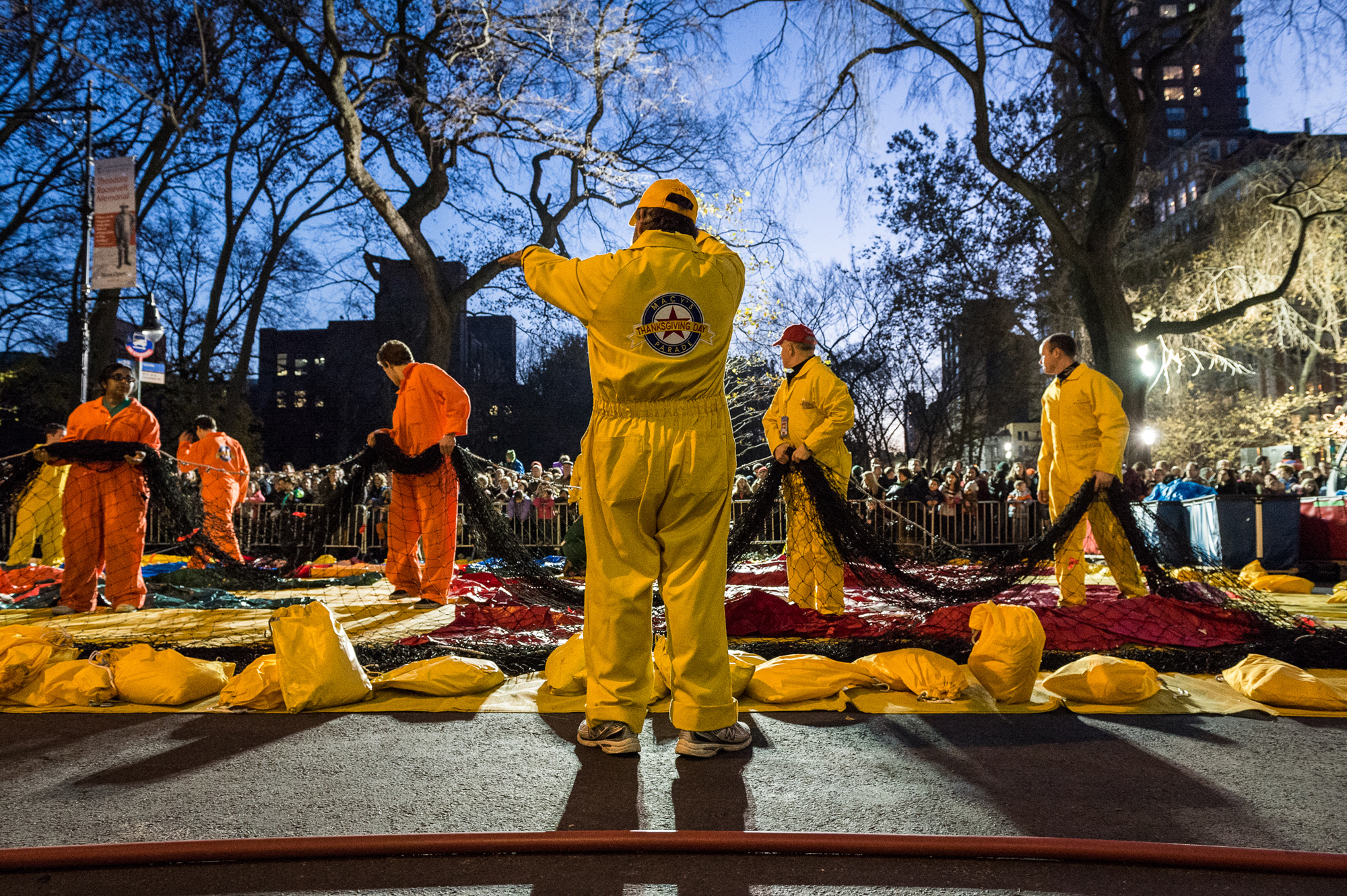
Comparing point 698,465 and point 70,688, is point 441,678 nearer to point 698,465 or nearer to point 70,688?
point 70,688

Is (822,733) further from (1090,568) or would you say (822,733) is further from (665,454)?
(1090,568)

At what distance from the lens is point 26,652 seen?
411cm

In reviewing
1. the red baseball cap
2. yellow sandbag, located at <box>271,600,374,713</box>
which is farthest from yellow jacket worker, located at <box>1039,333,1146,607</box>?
yellow sandbag, located at <box>271,600,374,713</box>

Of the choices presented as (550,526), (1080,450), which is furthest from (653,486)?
(550,526)

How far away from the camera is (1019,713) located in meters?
3.66

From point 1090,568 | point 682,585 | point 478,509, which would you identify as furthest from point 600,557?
point 1090,568

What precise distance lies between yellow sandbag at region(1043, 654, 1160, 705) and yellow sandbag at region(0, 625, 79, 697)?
5080mm

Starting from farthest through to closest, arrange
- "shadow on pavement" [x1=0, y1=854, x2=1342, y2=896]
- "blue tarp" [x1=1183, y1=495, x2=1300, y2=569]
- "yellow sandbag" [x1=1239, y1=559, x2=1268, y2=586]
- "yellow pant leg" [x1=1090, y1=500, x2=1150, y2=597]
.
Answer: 1. "blue tarp" [x1=1183, y1=495, x2=1300, y2=569]
2. "yellow sandbag" [x1=1239, y1=559, x2=1268, y2=586]
3. "yellow pant leg" [x1=1090, y1=500, x2=1150, y2=597]
4. "shadow on pavement" [x1=0, y1=854, x2=1342, y2=896]

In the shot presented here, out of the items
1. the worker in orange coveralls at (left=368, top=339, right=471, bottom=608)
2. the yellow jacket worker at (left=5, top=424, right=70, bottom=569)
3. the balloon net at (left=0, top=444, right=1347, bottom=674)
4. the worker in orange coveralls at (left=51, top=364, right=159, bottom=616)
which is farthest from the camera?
the yellow jacket worker at (left=5, top=424, right=70, bottom=569)

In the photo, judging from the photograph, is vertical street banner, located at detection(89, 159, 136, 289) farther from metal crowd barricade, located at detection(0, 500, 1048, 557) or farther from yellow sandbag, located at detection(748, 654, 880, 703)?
yellow sandbag, located at detection(748, 654, 880, 703)

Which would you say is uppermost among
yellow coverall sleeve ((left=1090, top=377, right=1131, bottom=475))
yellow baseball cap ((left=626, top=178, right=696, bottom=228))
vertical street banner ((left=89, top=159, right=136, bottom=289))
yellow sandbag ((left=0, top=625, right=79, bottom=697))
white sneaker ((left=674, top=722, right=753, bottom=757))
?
vertical street banner ((left=89, top=159, right=136, bottom=289))

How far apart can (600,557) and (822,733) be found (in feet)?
3.93

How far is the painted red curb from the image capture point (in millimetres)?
1998

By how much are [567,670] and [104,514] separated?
5.13 m
